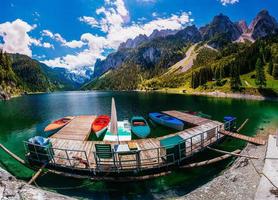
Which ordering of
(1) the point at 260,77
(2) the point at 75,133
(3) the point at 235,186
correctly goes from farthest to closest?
(1) the point at 260,77 < (2) the point at 75,133 < (3) the point at 235,186

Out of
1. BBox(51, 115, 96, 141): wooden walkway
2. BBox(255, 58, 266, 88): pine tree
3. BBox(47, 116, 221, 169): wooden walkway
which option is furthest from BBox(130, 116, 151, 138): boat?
BBox(255, 58, 266, 88): pine tree

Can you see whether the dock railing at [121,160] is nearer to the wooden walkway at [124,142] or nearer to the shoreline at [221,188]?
the wooden walkway at [124,142]

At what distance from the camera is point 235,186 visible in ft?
46.5

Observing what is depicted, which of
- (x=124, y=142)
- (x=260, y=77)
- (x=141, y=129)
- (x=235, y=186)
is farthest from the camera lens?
(x=260, y=77)

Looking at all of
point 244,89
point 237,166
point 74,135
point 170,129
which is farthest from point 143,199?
point 244,89

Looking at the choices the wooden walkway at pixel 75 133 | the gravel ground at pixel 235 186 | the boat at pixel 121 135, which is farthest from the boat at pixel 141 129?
the gravel ground at pixel 235 186

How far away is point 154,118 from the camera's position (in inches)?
1745

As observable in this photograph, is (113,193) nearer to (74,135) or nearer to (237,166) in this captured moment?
(237,166)

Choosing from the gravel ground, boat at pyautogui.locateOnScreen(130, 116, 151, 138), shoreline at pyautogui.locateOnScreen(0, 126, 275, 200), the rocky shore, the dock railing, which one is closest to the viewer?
the gravel ground

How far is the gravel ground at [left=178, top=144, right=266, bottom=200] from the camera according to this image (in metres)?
13.1

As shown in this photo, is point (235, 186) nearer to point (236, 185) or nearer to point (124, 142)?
point (236, 185)

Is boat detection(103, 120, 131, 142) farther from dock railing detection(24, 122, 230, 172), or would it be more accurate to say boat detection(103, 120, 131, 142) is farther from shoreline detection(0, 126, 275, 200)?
shoreline detection(0, 126, 275, 200)

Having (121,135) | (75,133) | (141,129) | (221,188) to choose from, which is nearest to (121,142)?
(121,135)

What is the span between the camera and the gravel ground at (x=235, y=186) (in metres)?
13.1
